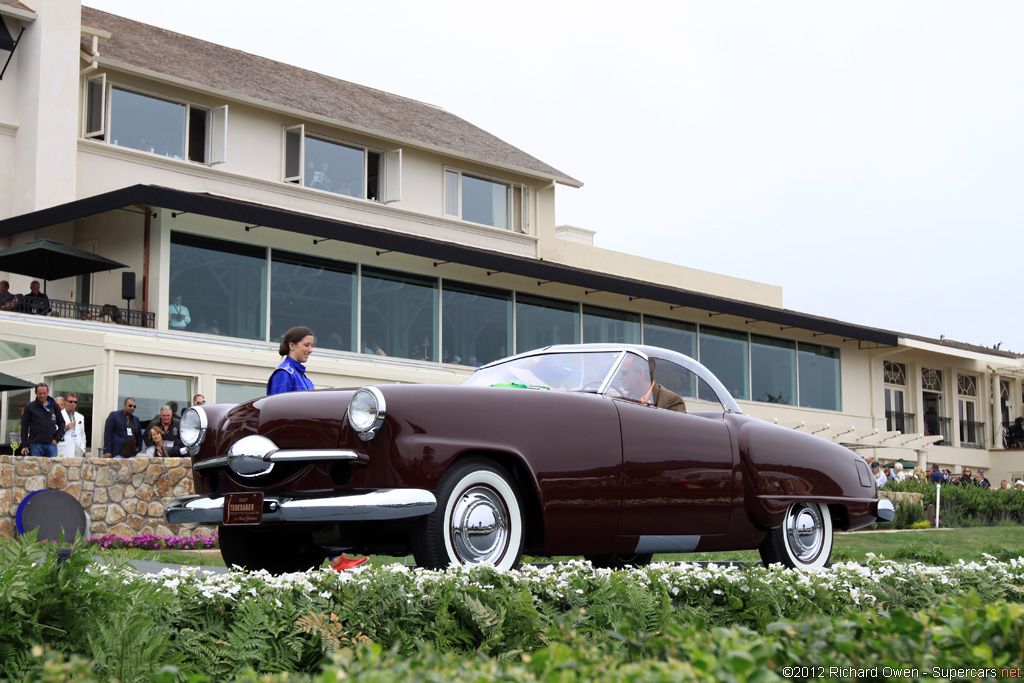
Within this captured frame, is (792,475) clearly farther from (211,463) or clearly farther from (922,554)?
(211,463)

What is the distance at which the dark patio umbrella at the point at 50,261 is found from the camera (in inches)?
718

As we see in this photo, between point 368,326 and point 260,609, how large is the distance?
18.0m

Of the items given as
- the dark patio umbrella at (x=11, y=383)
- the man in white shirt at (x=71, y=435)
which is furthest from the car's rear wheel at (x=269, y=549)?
the dark patio umbrella at (x=11, y=383)

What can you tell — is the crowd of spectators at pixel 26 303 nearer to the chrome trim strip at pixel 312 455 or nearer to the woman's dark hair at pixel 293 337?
the woman's dark hair at pixel 293 337

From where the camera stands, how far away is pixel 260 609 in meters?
4.33

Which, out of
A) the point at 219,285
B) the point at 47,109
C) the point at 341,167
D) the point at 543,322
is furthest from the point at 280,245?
the point at 543,322

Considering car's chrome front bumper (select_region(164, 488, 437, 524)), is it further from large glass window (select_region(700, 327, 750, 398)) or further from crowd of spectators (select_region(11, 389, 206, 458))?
large glass window (select_region(700, 327, 750, 398))

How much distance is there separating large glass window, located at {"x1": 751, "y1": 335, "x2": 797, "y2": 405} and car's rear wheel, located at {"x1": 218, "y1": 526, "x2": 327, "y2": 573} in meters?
24.1

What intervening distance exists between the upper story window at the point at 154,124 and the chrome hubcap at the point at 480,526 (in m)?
18.5

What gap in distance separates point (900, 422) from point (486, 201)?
16057 millimetres

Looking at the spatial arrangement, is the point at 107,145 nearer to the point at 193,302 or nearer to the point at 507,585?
the point at 193,302

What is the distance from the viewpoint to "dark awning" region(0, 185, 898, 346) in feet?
62.3

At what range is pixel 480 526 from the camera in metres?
5.77

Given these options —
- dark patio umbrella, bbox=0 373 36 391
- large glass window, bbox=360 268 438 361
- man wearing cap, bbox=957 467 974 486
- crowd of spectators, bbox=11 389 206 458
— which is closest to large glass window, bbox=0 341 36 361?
crowd of spectators, bbox=11 389 206 458
